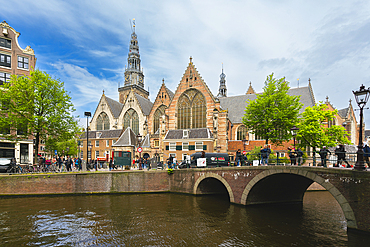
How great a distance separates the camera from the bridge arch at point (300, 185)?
1105 centimetres

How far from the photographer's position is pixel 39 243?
34.6 ft

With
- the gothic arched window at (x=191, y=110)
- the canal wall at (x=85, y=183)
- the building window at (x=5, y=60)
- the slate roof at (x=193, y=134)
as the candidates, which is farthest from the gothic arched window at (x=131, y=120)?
the canal wall at (x=85, y=183)

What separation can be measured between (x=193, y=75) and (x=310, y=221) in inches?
1230

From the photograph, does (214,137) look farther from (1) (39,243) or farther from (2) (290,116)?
(1) (39,243)

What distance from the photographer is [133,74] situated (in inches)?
2874

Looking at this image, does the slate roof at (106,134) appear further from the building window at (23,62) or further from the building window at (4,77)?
the building window at (4,77)

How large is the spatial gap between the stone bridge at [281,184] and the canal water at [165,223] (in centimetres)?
113

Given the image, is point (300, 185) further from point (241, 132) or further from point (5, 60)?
point (5, 60)

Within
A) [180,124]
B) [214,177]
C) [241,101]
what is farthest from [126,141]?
[241,101]

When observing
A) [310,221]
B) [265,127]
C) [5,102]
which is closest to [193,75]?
[265,127]

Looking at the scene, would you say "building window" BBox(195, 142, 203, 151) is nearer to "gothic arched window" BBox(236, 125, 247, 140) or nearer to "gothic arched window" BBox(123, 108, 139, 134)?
"gothic arched window" BBox(236, 125, 247, 140)

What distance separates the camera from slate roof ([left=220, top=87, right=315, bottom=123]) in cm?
3978

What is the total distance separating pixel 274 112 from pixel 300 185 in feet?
32.6

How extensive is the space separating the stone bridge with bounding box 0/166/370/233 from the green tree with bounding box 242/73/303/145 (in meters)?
8.48
